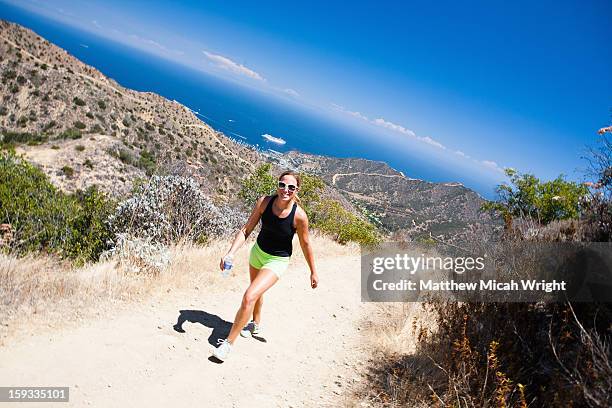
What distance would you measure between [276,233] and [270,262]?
0.34 meters

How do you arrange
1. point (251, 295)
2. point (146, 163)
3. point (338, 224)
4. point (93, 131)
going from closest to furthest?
point (251, 295) → point (338, 224) → point (146, 163) → point (93, 131)

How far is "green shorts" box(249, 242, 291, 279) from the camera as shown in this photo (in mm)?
4320

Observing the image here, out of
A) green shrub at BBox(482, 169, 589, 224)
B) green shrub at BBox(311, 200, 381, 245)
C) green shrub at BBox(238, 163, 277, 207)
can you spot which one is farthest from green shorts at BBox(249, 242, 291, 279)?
green shrub at BBox(482, 169, 589, 224)

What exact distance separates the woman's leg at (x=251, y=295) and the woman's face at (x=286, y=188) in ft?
2.82

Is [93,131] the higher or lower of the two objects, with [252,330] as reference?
lower

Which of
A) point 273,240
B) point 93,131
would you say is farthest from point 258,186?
point 93,131

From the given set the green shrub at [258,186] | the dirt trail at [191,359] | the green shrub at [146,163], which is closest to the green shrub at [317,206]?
the green shrub at [258,186]

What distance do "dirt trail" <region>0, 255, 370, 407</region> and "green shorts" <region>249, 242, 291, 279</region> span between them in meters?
1.12

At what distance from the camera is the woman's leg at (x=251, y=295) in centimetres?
412

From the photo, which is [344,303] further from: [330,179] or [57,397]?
[330,179]

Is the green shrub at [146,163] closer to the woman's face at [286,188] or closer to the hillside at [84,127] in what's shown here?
the hillside at [84,127]

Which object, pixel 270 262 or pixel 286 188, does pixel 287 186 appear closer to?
pixel 286 188

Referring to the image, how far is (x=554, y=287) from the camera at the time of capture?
14.5ft

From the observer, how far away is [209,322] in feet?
16.9
